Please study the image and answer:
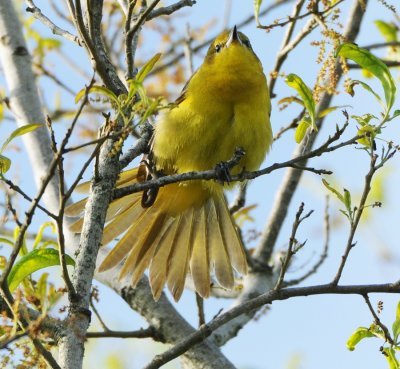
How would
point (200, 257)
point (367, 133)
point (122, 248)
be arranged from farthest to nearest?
point (200, 257), point (122, 248), point (367, 133)

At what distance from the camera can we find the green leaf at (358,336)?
2.36 meters

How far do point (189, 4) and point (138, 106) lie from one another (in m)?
0.90

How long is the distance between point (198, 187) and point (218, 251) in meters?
0.38

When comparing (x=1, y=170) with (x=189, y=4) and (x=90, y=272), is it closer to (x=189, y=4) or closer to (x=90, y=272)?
(x=90, y=272)

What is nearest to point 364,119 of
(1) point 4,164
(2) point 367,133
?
(2) point 367,133

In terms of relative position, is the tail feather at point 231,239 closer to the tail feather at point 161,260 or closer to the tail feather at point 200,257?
the tail feather at point 200,257

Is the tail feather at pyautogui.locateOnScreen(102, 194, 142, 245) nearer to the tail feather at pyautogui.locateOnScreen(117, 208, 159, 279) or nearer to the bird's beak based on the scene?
the tail feather at pyautogui.locateOnScreen(117, 208, 159, 279)

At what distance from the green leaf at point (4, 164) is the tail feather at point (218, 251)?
170cm

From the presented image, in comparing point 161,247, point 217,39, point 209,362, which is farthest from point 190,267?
point 217,39

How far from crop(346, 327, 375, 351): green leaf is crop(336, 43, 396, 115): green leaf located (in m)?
0.70

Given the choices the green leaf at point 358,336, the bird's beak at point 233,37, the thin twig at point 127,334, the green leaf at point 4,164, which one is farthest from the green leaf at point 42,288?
the bird's beak at point 233,37

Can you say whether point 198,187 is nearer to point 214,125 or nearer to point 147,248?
point 147,248

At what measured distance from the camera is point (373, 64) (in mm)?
2371

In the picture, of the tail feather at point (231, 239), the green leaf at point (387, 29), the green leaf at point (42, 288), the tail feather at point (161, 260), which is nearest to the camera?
the green leaf at point (42, 288)
